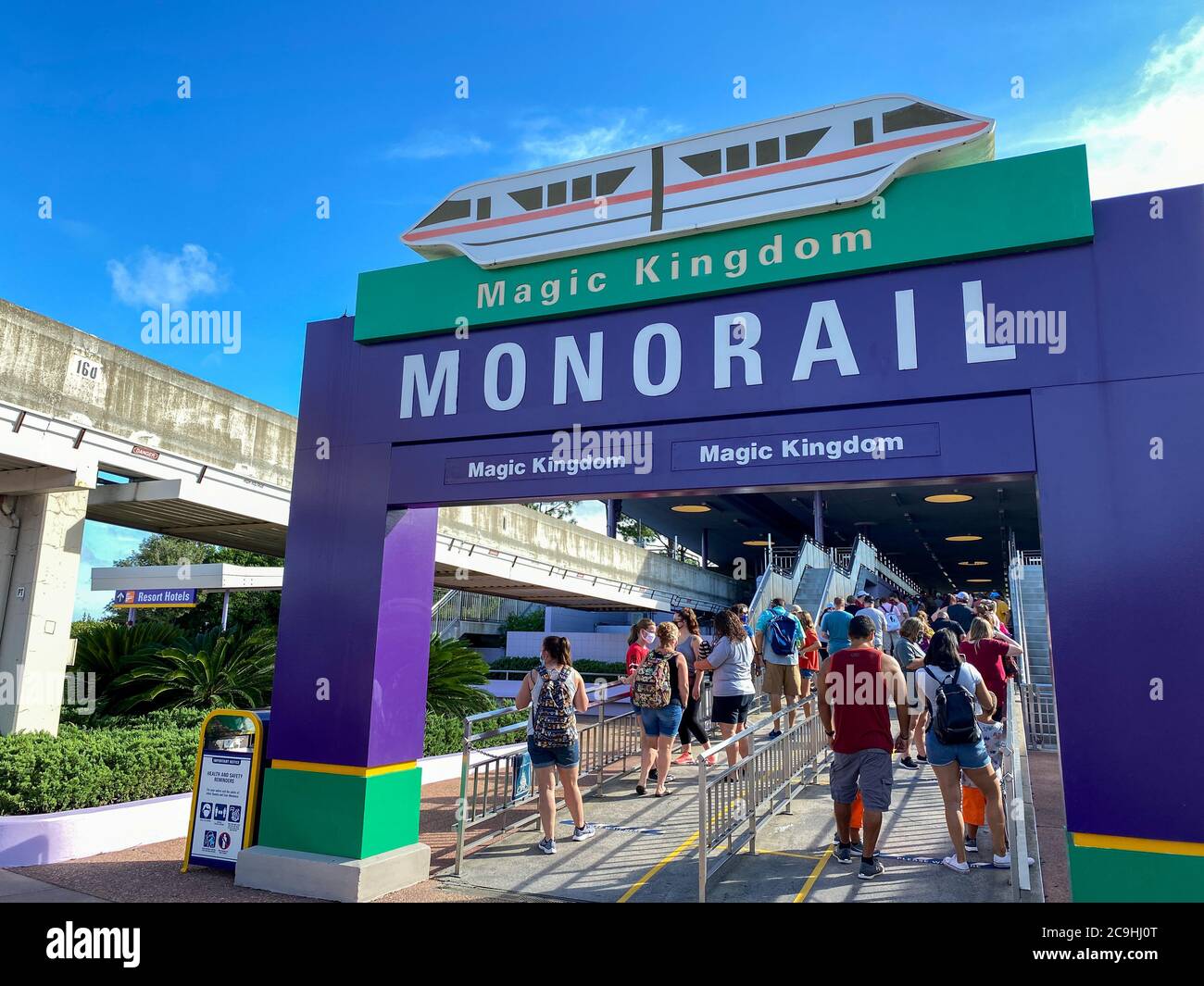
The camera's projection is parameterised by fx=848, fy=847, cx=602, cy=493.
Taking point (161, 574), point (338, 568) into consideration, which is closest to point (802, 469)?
point (338, 568)

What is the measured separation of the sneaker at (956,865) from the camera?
609 centimetres

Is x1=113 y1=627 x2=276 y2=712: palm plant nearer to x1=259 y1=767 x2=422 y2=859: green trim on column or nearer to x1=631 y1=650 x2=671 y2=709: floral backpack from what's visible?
x1=259 y1=767 x2=422 y2=859: green trim on column

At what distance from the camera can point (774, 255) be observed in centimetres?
575

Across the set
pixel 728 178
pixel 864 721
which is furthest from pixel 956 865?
pixel 728 178

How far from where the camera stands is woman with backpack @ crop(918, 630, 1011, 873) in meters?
5.88

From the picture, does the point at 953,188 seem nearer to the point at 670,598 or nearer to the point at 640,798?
the point at 640,798

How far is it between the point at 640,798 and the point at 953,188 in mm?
6407

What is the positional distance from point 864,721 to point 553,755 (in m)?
2.56

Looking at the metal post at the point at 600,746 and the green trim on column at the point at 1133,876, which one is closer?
the green trim on column at the point at 1133,876

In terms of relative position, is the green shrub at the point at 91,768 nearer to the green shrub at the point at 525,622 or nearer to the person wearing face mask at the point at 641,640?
the person wearing face mask at the point at 641,640

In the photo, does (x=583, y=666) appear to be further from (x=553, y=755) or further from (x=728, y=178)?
(x=728, y=178)

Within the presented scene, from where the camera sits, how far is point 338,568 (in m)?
6.75

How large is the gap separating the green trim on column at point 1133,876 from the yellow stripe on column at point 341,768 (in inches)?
179

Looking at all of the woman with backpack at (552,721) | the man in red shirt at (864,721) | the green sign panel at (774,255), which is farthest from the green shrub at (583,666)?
the green sign panel at (774,255)
